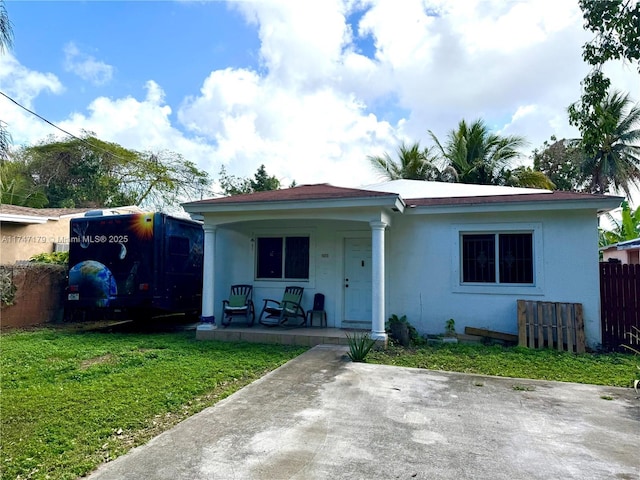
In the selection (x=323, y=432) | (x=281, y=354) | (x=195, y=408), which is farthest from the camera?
(x=281, y=354)

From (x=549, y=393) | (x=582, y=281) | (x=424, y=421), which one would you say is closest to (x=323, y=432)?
(x=424, y=421)

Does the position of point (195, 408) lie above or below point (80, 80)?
below

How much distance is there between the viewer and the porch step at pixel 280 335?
7715 millimetres

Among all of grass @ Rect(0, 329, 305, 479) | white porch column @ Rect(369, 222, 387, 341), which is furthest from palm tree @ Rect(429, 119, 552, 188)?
grass @ Rect(0, 329, 305, 479)

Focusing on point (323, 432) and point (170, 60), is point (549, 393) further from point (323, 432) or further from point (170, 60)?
point (170, 60)

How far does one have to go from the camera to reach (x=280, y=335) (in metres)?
7.91

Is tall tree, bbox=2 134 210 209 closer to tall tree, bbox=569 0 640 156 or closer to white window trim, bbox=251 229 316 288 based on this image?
white window trim, bbox=251 229 316 288

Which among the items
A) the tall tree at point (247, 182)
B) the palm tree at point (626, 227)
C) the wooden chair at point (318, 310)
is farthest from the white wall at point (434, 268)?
the tall tree at point (247, 182)

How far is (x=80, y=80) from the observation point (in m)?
14.1

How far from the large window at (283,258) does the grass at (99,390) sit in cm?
230

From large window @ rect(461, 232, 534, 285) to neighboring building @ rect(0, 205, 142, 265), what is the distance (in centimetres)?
1160

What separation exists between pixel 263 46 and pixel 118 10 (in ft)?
13.4

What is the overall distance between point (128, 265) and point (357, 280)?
17.4ft

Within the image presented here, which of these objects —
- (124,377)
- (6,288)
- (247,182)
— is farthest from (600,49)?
(247,182)
